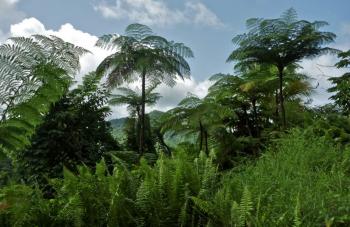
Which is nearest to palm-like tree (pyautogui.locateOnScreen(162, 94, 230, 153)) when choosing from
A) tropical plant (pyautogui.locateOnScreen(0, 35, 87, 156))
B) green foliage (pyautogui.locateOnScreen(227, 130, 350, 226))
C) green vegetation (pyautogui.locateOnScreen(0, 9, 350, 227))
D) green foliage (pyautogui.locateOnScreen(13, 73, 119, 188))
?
green vegetation (pyautogui.locateOnScreen(0, 9, 350, 227))

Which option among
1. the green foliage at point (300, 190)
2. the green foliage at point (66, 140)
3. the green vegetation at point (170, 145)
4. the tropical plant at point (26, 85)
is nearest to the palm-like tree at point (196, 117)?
the green vegetation at point (170, 145)

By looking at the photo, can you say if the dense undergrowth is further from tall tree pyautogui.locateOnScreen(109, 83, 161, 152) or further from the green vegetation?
tall tree pyautogui.locateOnScreen(109, 83, 161, 152)

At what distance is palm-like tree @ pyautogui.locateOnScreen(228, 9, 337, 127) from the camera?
9.88 metres

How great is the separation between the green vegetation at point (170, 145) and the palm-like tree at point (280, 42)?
0.08 ft

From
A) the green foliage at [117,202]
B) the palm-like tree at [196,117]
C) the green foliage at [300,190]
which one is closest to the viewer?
the green foliage at [300,190]

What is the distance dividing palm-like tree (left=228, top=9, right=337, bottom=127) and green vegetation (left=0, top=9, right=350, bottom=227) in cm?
2

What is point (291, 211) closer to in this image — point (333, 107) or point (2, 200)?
point (2, 200)

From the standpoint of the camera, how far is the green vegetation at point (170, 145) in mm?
3270

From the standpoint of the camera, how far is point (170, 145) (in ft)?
47.6

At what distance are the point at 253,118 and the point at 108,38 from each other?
4.04 m

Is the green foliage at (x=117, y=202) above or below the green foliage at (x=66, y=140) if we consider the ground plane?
below

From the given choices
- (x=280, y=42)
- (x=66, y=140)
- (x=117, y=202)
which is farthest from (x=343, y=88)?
(x=117, y=202)

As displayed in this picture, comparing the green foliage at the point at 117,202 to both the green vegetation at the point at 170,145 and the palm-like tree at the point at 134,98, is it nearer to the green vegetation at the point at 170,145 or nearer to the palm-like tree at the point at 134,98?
the green vegetation at the point at 170,145

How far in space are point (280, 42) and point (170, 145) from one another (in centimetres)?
565
